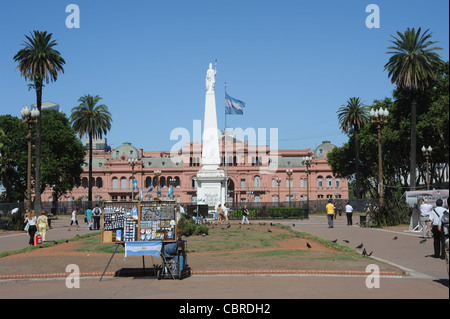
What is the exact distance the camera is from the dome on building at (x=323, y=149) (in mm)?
104812

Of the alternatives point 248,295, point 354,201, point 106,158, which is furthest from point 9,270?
point 106,158

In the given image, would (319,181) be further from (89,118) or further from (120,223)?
(120,223)

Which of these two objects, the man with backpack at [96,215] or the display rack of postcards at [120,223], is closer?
the display rack of postcards at [120,223]

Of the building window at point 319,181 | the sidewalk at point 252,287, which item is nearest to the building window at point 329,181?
the building window at point 319,181

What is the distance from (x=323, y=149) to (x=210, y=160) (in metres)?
65.7

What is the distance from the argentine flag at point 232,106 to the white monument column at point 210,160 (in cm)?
406

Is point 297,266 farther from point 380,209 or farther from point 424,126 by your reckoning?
point 424,126

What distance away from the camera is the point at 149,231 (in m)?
12.6

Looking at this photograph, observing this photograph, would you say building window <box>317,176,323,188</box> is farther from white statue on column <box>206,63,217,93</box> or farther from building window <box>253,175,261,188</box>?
white statue on column <box>206,63,217,93</box>

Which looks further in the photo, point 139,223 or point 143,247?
point 139,223

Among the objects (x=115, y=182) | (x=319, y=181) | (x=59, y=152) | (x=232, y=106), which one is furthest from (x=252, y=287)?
(x=115, y=182)

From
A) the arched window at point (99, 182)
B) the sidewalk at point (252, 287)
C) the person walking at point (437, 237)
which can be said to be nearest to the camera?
the sidewalk at point (252, 287)

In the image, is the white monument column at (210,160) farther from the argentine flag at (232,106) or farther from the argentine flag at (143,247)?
the argentine flag at (143,247)

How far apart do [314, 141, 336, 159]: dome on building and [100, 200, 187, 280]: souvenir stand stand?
93.8 m
